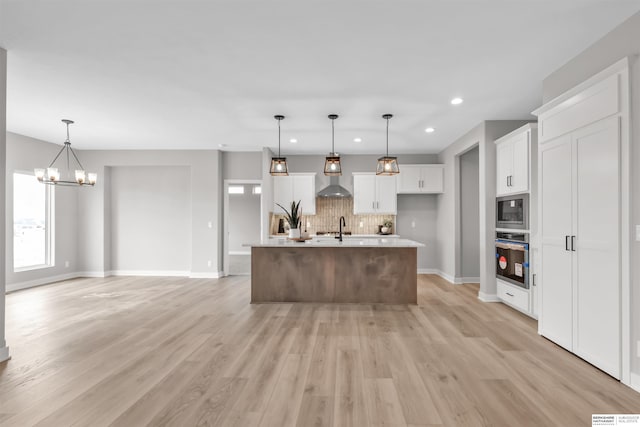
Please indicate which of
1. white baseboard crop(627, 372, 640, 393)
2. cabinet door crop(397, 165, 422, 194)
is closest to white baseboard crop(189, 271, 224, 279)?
cabinet door crop(397, 165, 422, 194)

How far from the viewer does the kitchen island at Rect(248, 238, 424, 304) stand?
5.14 metres

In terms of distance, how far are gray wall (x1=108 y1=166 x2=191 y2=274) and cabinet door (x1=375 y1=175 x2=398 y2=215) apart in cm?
417

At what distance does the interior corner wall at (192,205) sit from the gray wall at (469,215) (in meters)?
5.01

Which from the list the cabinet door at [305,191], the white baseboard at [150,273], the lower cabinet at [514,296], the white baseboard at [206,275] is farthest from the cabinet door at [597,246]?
the white baseboard at [150,273]

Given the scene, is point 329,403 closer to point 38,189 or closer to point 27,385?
point 27,385

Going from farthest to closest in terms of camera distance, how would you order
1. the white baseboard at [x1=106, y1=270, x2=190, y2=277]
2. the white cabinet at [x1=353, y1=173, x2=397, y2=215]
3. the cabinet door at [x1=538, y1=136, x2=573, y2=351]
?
the white cabinet at [x1=353, y1=173, x2=397, y2=215] → the white baseboard at [x1=106, y1=270, x2=190, y2=277] → the cabinet door at [x1=538, y1=136, x2=573, y2=351]

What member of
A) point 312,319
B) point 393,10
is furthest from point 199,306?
point 393,10

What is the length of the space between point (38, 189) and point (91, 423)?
248 inches

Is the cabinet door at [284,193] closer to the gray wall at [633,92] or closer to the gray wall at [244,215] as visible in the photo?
the gray wall at [244,215]

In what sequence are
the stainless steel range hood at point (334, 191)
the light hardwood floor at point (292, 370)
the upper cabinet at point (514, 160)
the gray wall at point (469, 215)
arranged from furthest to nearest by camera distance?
the stainless steel range hood at point (334, 191) < the gray wall at point (469, 215) < the upper cabinet at point (514, 160) < the light hardwood floor at point (292, 370)

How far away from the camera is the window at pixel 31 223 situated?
20.2 feet

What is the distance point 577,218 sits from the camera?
3.04m

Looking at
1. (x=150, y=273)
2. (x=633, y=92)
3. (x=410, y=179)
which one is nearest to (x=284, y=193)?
(x=410, y=179)

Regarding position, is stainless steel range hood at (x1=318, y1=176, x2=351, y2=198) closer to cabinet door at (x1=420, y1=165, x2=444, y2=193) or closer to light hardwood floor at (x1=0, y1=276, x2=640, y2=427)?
cabinet door at (x1=420, y1=165, x2=444, y2=193)
